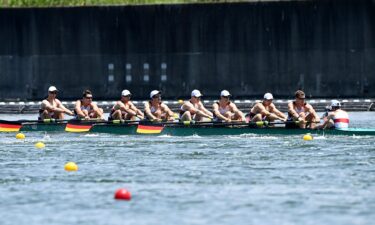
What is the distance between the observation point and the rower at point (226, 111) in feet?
115

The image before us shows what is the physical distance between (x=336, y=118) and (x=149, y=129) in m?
6.08

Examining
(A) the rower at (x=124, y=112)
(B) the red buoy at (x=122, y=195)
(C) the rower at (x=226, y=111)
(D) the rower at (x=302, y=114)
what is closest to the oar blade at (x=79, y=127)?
(A) the rower at (x=124, y=112)

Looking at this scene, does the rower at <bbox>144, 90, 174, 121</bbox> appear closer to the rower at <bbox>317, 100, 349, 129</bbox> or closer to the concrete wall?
the rower at <bbox>317, 100, 349, 129</bbox>

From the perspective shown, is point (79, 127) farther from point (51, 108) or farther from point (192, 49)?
point (192, 49)

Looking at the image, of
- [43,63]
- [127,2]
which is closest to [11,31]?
[43,63]

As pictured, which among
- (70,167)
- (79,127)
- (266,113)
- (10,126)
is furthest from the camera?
(10,126)

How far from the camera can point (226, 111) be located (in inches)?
1390

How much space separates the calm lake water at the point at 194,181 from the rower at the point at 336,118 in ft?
1.12

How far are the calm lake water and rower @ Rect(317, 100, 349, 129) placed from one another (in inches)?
13.5

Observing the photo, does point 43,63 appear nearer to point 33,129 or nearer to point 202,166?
point 33,129

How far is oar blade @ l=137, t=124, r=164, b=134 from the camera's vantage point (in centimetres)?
3544

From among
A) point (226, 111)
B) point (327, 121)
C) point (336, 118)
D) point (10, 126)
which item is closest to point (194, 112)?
point (226, 111)

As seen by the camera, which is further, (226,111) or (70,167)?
(226,111)

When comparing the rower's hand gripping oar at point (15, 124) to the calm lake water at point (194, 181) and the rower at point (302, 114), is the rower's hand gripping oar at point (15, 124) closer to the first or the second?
the calm lake water at point (194, 181)
